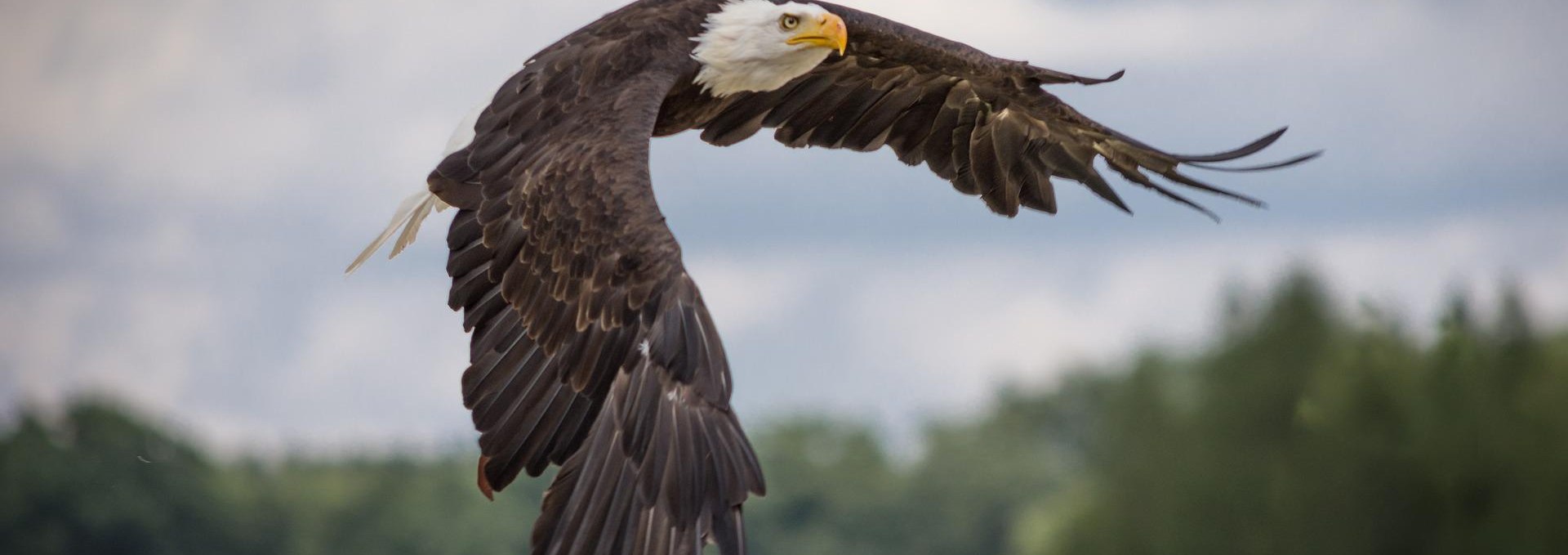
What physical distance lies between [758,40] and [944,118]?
4.02ft

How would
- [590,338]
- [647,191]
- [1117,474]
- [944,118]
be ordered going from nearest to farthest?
[590,338] < [647,191] < [944,118] < [1117,474]

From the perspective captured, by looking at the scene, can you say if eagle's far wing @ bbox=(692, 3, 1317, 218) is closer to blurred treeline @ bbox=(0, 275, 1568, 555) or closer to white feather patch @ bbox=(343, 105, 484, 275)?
white feather patch @ bbox=(343, 105, 484, 275)

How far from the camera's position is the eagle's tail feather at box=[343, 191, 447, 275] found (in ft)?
31.7

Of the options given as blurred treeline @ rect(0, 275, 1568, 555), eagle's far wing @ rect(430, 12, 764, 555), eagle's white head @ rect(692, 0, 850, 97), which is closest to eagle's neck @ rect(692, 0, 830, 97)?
eagle's white head @ rect(692, 0, 850, 97)

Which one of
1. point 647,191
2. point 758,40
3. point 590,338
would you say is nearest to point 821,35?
point 758,40

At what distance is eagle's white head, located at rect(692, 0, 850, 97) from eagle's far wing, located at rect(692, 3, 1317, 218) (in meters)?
0.32

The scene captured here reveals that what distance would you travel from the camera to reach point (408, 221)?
974cm

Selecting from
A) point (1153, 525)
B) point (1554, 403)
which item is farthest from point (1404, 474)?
point (1153, 525)

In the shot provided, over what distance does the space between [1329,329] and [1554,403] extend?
289 inches

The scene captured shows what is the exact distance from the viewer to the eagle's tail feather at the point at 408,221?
9.67 metres

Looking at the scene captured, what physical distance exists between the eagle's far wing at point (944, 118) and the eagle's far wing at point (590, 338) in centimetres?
161

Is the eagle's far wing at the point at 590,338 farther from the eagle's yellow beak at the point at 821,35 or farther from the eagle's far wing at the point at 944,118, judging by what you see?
the eagle's far wing at the point at 944,118

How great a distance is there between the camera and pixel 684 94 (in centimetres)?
969

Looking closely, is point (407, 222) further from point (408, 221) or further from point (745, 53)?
point (745, 53)
